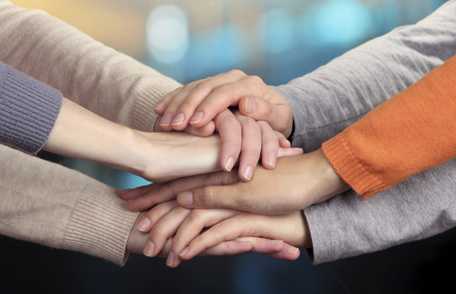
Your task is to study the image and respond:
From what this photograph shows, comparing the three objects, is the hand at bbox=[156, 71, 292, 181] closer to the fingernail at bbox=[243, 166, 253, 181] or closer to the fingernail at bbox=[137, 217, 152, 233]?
the fingernail at bbox=[243, 166, 253, 181]

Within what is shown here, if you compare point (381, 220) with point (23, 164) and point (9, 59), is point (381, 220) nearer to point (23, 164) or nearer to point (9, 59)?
point (23, 164)

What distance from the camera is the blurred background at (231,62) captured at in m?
1.03

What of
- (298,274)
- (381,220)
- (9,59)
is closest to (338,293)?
(298,274)

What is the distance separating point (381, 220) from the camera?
73 centimetres

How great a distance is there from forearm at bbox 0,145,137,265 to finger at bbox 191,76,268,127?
0.47 ft

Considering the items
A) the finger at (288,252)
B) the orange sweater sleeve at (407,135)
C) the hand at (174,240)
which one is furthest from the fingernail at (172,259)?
the orange sweater sleeve at (407,135)

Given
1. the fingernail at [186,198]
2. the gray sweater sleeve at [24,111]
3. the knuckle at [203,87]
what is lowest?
the fingernail at [186,198]

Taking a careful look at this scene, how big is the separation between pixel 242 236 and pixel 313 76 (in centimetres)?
26

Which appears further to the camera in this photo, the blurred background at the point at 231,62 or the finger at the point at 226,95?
the blurred background at the point at 231,62

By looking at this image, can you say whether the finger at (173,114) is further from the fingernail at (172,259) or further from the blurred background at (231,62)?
the blurred background at (231,62)

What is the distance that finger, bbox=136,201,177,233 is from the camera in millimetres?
756

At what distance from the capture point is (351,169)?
2.24ft

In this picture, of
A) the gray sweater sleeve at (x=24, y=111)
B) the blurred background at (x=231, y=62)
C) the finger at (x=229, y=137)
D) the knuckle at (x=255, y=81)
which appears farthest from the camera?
the blurred background at (x=231, y=62)

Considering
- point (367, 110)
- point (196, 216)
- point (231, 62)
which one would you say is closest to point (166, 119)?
point (196, 216)
